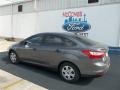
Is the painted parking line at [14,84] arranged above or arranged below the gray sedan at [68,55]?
below

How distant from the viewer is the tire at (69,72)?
21.0 feet

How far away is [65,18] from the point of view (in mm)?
15359

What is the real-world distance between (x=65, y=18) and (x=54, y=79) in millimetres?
9125

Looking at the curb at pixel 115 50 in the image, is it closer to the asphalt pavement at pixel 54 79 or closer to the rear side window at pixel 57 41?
the asphalt pavement at pixel 54 79

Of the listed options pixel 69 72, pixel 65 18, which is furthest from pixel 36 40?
pixel 65 18

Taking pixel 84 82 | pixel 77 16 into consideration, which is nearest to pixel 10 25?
pixel 77 16

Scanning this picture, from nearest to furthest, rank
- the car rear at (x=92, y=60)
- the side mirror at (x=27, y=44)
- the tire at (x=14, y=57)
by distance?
the car rear at (x=92, y=60), the side mirror at (x=27, y=44), the tire at (x=14, y=57)

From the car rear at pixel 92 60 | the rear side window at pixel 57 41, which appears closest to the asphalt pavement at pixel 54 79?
the car rear at pixel 92 60

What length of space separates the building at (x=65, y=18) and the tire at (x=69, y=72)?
677 cm

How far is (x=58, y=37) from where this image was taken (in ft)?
23.3

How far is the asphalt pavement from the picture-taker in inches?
246

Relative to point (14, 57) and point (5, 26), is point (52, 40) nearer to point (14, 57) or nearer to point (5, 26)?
point (14, 57)

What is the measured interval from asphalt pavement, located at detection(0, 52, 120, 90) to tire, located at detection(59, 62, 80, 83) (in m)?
0.17

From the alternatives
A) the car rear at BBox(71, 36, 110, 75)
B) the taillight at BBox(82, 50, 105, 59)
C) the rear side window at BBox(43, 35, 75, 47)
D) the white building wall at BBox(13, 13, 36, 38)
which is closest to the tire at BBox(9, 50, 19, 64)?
the rear side window at BBox(43, 35, 75, 47)
